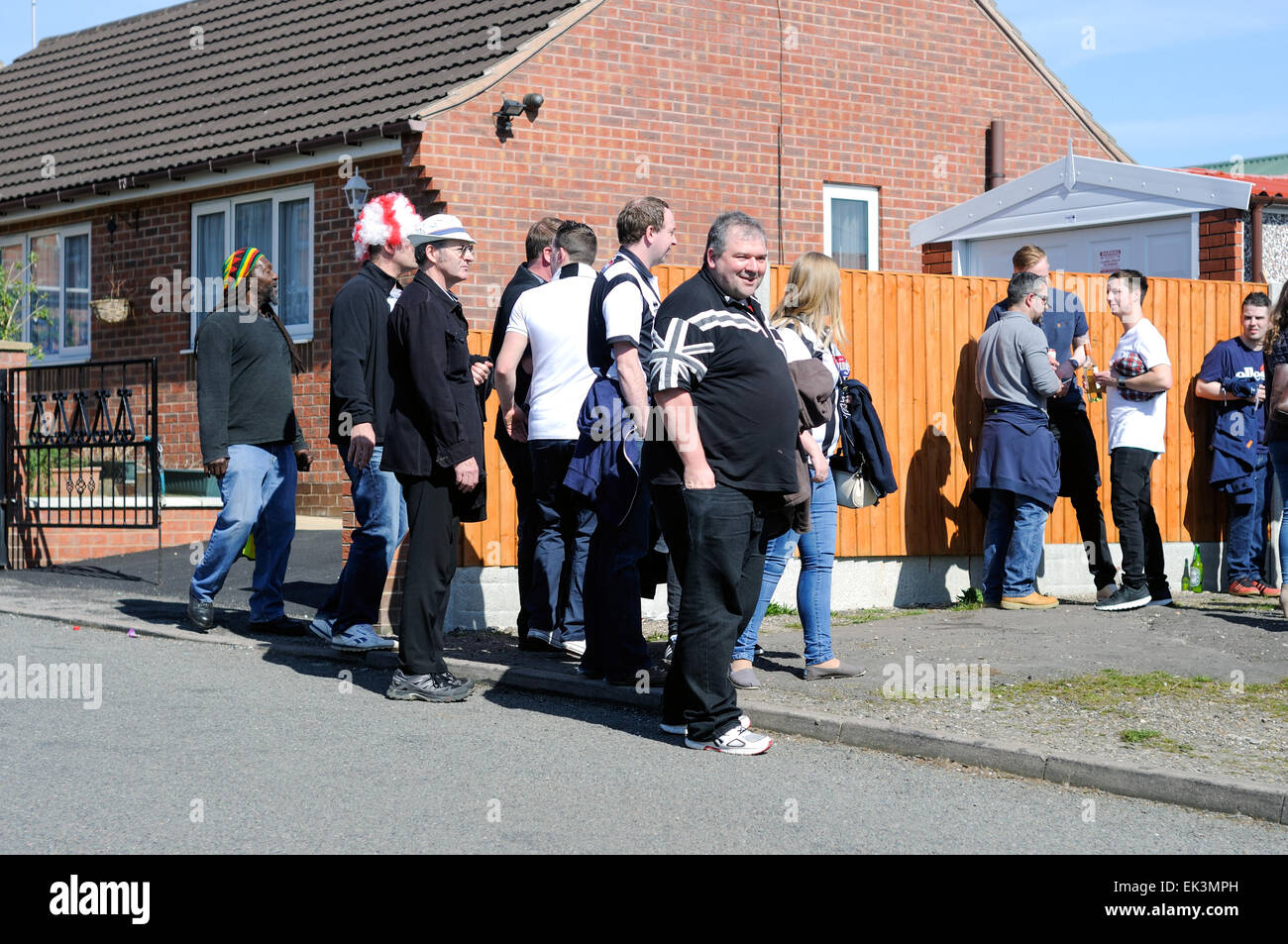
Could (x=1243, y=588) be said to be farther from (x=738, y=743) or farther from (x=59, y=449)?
(x=59, y=449)

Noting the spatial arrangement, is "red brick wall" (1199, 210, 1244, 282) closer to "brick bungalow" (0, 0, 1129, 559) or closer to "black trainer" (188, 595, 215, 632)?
"brick bungalow" (0, 0, 1129, 559)

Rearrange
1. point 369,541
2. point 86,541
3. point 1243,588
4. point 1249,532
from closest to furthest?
point 369,541 < point 1243,588 < point 1249,532 < point 86,541

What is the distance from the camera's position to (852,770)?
607 cm

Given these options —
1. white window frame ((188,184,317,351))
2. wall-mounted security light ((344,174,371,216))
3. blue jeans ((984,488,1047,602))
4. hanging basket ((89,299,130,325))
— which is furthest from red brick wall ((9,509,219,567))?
blue jeans ((984,488,1047,602))

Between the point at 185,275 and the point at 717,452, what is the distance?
520 inches

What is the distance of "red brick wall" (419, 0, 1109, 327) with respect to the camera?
51.4 feet

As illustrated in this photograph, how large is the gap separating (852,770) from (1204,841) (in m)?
1.41

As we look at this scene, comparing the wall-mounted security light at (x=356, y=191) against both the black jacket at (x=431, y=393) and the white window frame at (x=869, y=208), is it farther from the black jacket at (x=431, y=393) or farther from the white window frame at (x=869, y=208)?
the black jacket at (x=431, y=393)

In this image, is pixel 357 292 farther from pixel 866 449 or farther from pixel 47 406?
pixel 47 406

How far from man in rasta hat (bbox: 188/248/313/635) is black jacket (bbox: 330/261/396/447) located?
Answer: 4.15 ft

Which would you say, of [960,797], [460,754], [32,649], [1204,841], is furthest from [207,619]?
[1204,841]

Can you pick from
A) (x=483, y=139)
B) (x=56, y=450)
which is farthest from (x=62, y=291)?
(x=56, y=450)

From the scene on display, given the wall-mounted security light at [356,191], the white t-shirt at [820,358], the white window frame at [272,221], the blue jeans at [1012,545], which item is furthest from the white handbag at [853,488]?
the white window frame at [272,221]

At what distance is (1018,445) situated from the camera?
1009cm
